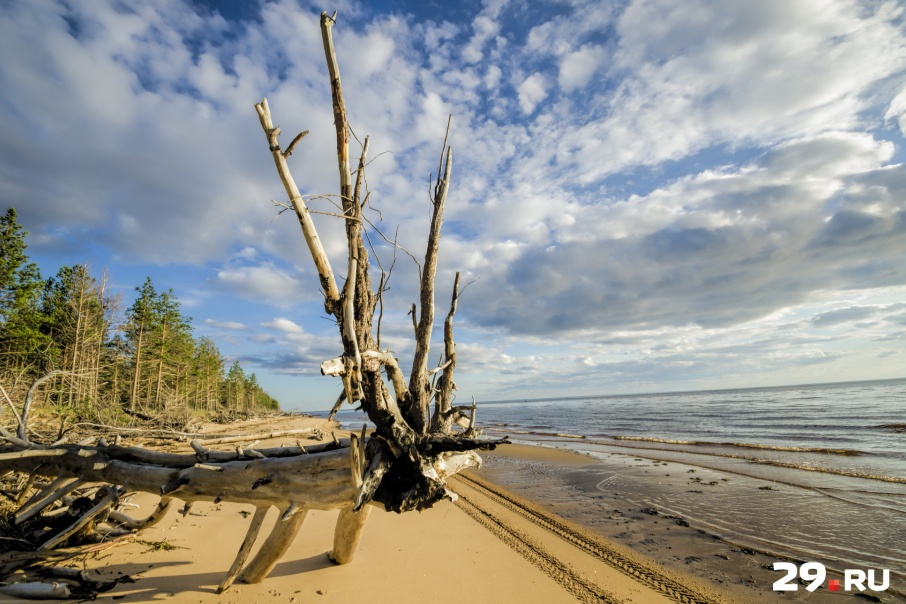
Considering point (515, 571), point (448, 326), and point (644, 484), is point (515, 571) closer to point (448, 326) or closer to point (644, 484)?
point (448, 326)

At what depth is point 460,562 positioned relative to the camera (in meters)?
5.12

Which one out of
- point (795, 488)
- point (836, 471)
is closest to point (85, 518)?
point (795, 488)

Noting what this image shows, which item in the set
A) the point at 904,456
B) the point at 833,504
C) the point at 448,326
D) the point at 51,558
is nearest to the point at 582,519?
the point at 448,326

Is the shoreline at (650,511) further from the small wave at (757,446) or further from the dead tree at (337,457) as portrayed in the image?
the small wave at (757,446)

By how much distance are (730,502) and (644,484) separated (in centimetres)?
225

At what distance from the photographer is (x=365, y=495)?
322cm

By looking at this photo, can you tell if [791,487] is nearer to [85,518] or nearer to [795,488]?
[795,488]

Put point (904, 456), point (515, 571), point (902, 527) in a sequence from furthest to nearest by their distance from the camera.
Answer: point (904, 456), point (902, 527), point (515, 571)

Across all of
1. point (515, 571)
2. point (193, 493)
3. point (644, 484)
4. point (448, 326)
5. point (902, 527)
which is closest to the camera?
point (193, 493)

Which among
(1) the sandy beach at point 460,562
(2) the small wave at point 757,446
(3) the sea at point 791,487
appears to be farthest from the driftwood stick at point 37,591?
(2) the small wave at point 757,446

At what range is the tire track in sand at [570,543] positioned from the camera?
4754 mm
